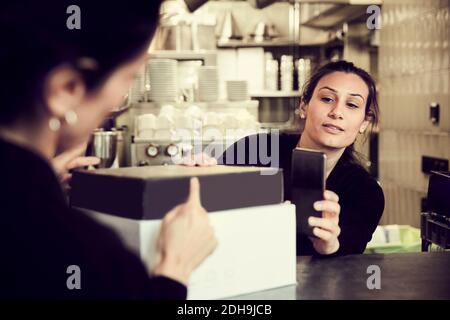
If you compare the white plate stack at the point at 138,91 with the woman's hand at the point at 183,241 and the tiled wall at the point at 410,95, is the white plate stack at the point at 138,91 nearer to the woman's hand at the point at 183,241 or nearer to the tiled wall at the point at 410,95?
the tiled wall at the point at 410,95

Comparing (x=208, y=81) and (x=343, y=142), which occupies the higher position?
(x=208, y=81)

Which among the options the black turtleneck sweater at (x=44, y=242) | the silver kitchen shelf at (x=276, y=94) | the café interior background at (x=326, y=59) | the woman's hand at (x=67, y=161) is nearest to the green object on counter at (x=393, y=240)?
the café interior background at (x=326, y=59)

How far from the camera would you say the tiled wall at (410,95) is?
10.8 ft

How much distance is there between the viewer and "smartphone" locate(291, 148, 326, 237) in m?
1.08

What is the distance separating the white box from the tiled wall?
249 centimetres

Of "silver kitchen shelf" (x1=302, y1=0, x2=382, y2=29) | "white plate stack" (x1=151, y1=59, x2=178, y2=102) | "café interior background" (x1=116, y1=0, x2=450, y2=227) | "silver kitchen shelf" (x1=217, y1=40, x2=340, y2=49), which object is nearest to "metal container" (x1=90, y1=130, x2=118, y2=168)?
"café interior background" (x1=116, y1=0, x2=450, y2=227)

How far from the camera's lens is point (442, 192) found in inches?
61.1

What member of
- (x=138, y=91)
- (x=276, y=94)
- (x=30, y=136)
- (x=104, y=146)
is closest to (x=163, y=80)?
(x=138, y=91)

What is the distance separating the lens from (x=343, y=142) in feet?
5.98

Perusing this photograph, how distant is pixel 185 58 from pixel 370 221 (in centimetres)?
245

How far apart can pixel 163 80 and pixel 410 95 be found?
157 cm

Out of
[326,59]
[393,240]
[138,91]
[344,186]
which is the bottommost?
[393,240]

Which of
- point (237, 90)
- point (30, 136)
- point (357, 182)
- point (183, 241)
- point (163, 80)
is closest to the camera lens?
point (30, 136)

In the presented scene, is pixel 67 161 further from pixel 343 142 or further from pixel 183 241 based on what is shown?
pixel 343 142
